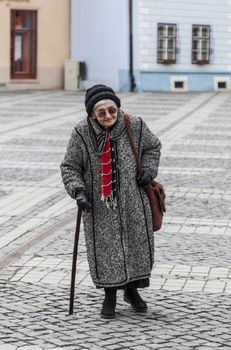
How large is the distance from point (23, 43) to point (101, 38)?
2.83 metres

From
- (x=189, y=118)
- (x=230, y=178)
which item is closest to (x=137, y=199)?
(x=230, y=178)

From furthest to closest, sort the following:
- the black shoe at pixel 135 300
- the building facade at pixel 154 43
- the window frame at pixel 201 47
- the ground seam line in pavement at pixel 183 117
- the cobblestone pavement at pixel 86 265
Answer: the window frame at pixel 201 47
the building facade at pixel 154 43
the ground seam line in pavement at pixel 183 117
the black shoe at pixel 135 300
the cobblestone pavement at pixel 86 265

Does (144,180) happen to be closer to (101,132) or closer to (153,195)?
(153,195)

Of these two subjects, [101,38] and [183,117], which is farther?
[101,38]

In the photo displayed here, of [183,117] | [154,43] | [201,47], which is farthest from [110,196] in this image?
[201,47]

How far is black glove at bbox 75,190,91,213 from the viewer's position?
6707 mm

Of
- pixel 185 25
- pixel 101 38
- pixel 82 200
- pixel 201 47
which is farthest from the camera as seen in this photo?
pixel 201 47

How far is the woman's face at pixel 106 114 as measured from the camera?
6.82 metres

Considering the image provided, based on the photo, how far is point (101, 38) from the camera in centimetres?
3697

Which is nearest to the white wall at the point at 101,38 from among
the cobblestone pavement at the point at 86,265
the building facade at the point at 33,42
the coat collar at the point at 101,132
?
the building facade at the point at 33,42

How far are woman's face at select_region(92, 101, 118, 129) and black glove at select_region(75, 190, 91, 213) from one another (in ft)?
1.49

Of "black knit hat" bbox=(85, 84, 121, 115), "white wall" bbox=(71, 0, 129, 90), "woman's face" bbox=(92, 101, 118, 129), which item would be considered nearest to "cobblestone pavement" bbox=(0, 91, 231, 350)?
"woman's face" bbox=(92, 101, 118, 129)

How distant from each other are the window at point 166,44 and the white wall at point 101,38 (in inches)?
58.2

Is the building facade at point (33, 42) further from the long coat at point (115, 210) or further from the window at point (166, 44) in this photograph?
the long coat at point (115, 210)
